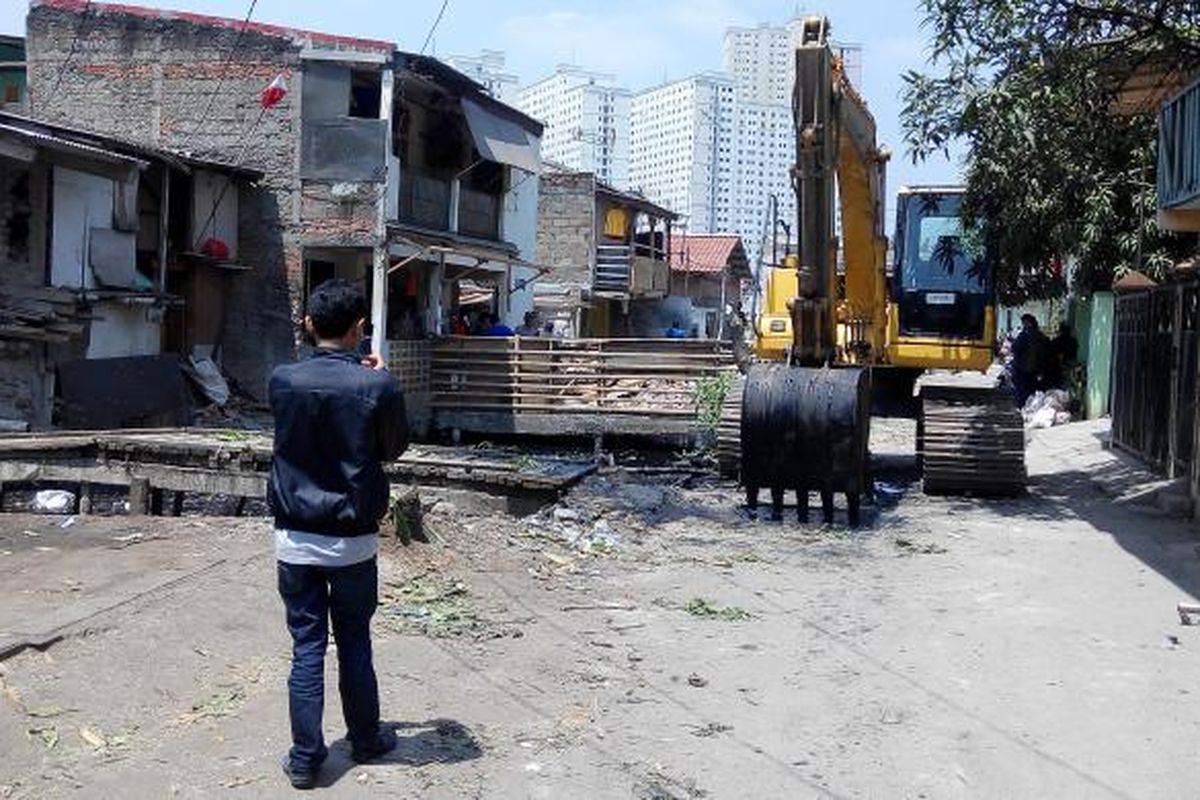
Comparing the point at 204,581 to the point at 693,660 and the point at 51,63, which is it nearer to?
the point at 693,660

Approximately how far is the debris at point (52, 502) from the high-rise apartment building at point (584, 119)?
37.3 metres

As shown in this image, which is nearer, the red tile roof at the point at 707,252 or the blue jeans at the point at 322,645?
the blue jeans at the point at 322,645

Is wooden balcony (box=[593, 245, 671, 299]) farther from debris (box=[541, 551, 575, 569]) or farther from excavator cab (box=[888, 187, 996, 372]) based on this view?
debris (box=[541, 551, 575, 569])

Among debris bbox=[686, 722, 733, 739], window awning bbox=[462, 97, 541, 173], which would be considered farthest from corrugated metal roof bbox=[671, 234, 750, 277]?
debris bbox=[686, 722, 733, 739]

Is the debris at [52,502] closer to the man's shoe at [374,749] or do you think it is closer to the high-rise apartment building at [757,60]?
the man's shoe at [374,749]

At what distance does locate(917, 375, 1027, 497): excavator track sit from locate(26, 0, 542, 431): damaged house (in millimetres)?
10547

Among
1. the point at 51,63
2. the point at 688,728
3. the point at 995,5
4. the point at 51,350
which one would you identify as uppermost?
the point at 51,63

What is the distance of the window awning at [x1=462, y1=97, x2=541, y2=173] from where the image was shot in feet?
80.9

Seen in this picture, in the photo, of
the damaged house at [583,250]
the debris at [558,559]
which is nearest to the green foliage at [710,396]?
the debris at [558,559]

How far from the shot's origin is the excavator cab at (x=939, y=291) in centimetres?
1478

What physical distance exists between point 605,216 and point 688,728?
35950 millimetres

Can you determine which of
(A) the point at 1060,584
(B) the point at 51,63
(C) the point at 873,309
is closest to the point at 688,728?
(A) the point at 1060,584

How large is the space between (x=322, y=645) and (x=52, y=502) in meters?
7.69

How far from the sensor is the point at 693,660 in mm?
6824
